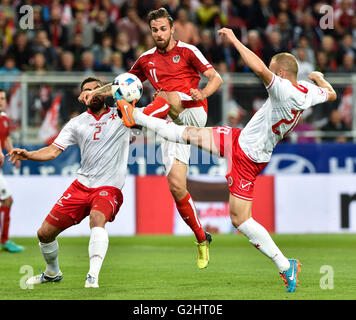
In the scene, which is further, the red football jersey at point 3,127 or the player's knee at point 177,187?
the red football jersey at point 3,127

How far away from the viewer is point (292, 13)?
1983 cm

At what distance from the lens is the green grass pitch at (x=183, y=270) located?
8.05m

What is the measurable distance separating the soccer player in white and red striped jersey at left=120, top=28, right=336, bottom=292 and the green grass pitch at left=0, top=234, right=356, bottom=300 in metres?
0.53

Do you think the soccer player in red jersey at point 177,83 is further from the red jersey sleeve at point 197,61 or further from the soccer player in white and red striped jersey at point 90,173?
the soccer player in white and red striped jersey at point 90,173

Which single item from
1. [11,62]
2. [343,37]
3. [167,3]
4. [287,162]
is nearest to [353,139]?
[287,162]

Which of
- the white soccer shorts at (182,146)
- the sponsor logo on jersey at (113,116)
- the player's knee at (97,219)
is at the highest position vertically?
the sponsor logo on jersey at (113,116)

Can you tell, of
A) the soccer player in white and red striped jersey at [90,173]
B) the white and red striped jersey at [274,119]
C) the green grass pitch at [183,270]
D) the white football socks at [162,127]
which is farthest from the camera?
the soccer player in white and red striped jersey at [90,173]

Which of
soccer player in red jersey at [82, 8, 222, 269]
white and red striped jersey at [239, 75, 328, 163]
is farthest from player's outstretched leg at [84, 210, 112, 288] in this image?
white and red striped jersey at [239, 75, 328, 163]

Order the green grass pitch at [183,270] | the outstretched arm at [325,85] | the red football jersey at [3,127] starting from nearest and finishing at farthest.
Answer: the green grass pitch at [183,270] → the outstretched arm at [325,85] → the red football jersey at [3,127]

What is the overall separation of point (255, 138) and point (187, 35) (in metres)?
9.60

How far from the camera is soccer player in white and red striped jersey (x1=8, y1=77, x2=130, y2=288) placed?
8.67 meters

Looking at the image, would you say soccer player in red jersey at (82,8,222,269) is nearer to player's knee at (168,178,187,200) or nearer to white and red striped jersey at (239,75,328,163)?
player's knee at (168,178,187,200)

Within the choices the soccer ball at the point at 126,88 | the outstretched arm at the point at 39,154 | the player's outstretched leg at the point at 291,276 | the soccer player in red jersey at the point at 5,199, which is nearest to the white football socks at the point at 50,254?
the outstretched arm at the point at 39,154

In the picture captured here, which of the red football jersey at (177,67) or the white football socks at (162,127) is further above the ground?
the red football jersey at (177,67)
